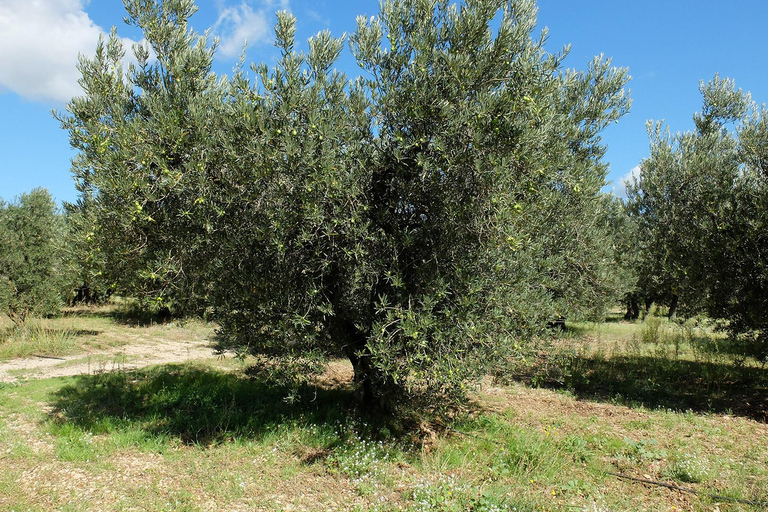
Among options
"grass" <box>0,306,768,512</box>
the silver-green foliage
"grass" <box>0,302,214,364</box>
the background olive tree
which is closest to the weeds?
"grass" <box>0,302,214,364</box>

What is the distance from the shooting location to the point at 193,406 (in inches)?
360

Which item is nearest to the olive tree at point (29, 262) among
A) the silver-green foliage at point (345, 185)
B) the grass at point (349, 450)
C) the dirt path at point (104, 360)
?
the dirt path at point (104, 360)

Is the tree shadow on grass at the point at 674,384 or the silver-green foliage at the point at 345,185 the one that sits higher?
the silver-green foliage at the point at 345,185

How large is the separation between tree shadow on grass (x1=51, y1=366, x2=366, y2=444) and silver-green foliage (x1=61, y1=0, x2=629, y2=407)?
6.63 feet

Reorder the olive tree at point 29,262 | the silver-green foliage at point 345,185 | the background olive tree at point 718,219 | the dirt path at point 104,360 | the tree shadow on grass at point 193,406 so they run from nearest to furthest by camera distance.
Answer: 1. the silver-green foliage at point 345,185
2. the tree shadow on grass at point 193,406
3. the background olive tree at point 718,219
4. the dirt path at point 104,360
5. the olive tree at point 29,262

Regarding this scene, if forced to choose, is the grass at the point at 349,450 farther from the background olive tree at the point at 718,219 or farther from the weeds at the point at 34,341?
the weeds at the point at 34,341

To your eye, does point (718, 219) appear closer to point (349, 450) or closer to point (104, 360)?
point (349, 450)

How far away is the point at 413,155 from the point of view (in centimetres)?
623

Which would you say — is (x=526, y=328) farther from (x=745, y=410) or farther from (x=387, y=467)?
(x=745, y=410)

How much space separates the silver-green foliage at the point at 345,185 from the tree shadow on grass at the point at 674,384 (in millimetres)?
6054

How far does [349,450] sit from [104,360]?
36.7 ft

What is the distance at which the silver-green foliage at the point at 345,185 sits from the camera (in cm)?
578

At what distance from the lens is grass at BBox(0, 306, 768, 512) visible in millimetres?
5984

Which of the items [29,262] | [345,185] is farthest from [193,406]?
[29,262]
